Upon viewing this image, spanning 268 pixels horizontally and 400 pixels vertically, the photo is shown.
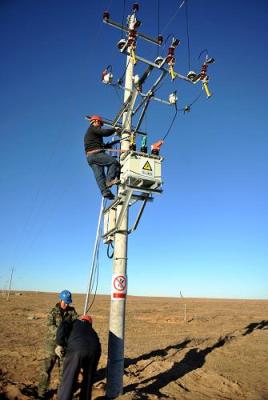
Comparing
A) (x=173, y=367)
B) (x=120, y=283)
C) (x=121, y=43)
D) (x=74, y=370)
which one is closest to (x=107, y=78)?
(x=121, y=43)

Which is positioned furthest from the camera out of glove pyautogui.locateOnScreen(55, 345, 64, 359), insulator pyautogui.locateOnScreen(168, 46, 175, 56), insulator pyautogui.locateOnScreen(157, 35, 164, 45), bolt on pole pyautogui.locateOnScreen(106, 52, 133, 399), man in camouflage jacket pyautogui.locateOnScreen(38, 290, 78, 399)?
insulator pyautogui.locateOnScreen(157, 35, 164, 45)

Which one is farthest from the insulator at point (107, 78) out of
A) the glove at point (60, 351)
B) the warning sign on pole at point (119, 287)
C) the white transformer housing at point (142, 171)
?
the glove at point (60, 351)

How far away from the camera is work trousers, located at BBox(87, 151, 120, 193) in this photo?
7.54m

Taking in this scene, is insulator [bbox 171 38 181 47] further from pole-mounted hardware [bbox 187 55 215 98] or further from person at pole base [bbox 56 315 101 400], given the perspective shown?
person at pole base [bbox 56 315 101 400]

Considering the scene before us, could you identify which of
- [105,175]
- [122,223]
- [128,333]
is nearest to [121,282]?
[122,223]

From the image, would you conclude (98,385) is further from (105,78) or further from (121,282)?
(105,78)

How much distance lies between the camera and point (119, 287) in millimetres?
7094

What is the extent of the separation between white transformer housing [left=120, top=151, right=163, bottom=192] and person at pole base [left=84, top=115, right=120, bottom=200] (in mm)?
266

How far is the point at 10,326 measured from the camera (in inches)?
789

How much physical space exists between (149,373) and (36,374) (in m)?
3.16

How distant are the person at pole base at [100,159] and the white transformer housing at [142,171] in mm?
266

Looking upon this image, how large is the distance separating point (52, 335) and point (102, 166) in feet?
13.1

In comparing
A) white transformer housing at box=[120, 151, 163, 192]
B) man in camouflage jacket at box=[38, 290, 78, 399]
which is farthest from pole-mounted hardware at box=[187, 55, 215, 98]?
man in camouflage jacket at box=[38, 290, 78, 399]

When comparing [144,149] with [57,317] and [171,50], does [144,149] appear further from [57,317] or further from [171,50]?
[57,317]
